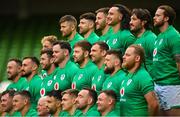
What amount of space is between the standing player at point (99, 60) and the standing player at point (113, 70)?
0.21m

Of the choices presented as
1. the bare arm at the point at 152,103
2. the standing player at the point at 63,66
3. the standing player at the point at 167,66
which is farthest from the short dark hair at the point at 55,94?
the bare arm at the point at 152,103

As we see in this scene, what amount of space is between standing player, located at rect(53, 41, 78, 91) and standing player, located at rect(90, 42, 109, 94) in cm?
37

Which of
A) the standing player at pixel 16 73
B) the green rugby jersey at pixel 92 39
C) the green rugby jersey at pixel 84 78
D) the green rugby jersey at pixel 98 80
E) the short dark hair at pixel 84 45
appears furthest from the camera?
the standing player at pixel 16 73

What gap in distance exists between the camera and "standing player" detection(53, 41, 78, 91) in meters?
7.08

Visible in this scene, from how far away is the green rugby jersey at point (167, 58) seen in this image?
6.42m

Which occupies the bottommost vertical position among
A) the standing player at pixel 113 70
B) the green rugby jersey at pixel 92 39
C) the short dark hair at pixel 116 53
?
the standing player at pixel 113 70

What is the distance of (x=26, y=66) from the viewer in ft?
24.3

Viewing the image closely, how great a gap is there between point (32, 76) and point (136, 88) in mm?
1719

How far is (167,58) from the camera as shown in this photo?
6.45m

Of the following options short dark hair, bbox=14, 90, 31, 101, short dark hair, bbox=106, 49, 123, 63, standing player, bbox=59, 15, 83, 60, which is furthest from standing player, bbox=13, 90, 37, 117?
short dark hair, bbox=106, 49, 123, 63

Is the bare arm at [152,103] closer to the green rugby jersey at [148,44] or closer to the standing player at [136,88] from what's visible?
the standing player at [136,88]

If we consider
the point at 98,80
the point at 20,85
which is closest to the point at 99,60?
the point at 98,80

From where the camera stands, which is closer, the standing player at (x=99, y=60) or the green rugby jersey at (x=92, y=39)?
the standing player at (x=99, y=60)

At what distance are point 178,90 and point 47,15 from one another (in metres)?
7.10
